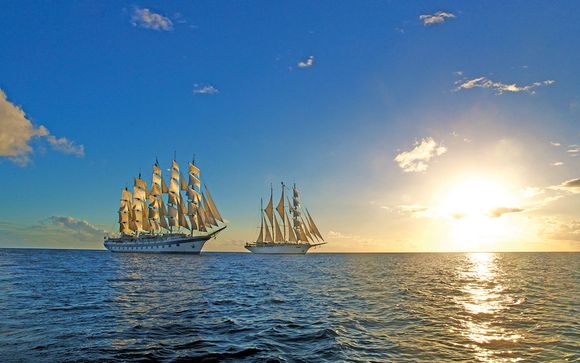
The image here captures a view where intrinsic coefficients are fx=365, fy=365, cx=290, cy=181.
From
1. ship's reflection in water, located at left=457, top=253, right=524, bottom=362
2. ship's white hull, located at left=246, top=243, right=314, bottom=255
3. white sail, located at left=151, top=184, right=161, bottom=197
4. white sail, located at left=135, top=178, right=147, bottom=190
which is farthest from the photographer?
ship's white hull, located at left=246, top=243, right=314, bottom=255

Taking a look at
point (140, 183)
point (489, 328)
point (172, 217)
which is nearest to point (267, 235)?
point (172, 217)

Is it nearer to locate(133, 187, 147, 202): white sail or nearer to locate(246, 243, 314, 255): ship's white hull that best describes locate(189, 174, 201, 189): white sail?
locate(133, 187, 147, 202): white sail

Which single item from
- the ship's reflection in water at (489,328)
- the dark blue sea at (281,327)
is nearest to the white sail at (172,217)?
the dark blue sea at (281,327)

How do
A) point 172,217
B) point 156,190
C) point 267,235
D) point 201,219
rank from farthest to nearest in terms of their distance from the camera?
point 267,235 < point 156,190 < point 172,217 < point 201,219

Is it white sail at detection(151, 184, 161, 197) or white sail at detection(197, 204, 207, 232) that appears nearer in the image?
white sail at detection(197, 204, 207, 232)

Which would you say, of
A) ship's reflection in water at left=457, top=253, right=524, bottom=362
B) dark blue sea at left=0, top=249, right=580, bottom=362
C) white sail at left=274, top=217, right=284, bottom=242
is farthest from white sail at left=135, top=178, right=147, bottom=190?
ship's reflection in water at left=457, top=253, right=524, bottom=362

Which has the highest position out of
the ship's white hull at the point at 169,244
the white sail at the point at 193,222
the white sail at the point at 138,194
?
the white sail at the point at 138,194

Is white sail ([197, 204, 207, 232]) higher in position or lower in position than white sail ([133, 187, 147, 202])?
lower

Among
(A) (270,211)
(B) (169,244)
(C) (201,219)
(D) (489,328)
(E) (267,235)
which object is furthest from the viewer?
(E) (267,235)

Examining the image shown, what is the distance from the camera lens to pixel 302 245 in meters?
169

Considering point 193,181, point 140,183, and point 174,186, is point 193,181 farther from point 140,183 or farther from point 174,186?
point 140,183

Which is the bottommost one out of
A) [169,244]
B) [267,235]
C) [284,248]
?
[284,248]

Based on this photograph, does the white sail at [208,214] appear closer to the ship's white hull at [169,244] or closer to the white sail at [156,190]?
the ship's white hull at [169,244]

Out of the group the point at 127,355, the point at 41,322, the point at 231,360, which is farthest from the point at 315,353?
the point at 41,322
